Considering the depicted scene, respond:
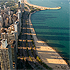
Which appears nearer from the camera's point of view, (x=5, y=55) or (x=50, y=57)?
(x=5, y=55)

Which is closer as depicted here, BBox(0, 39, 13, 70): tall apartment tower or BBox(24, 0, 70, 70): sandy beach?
BBox(0, 39, 13, 70): tall apartment tower

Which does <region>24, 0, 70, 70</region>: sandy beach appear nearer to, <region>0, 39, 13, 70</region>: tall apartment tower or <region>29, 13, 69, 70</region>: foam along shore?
<region>29, 13, 69, 70</region>: foam along shore

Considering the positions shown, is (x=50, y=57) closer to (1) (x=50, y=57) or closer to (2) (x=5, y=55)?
(1) (x=50, y=57)

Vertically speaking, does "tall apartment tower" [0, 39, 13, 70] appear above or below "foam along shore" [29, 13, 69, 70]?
above

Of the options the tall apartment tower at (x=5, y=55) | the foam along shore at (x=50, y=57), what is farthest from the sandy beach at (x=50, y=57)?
the tall apartment tower at (x=5, y=55)

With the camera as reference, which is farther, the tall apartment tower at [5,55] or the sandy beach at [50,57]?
the sandy beach at [50,57]

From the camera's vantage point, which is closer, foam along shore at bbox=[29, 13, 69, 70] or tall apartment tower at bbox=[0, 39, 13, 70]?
tall apartment tower at bbox=[0, 39, 13, 70]

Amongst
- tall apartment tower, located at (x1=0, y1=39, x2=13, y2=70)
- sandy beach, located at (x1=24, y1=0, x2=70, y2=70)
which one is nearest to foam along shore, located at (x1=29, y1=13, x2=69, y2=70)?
sandy beach, located at (x1=24, y1=0, x2=70, y2=70)

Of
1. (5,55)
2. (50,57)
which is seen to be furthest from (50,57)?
(5,55)

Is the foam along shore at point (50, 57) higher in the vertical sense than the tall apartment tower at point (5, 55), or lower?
lower

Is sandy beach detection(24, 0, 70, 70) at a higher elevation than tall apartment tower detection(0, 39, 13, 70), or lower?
lower

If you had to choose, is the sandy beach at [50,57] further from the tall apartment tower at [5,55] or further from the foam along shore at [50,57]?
the tall apartment tower at [5,55]

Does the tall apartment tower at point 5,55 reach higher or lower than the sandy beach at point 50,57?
higher
